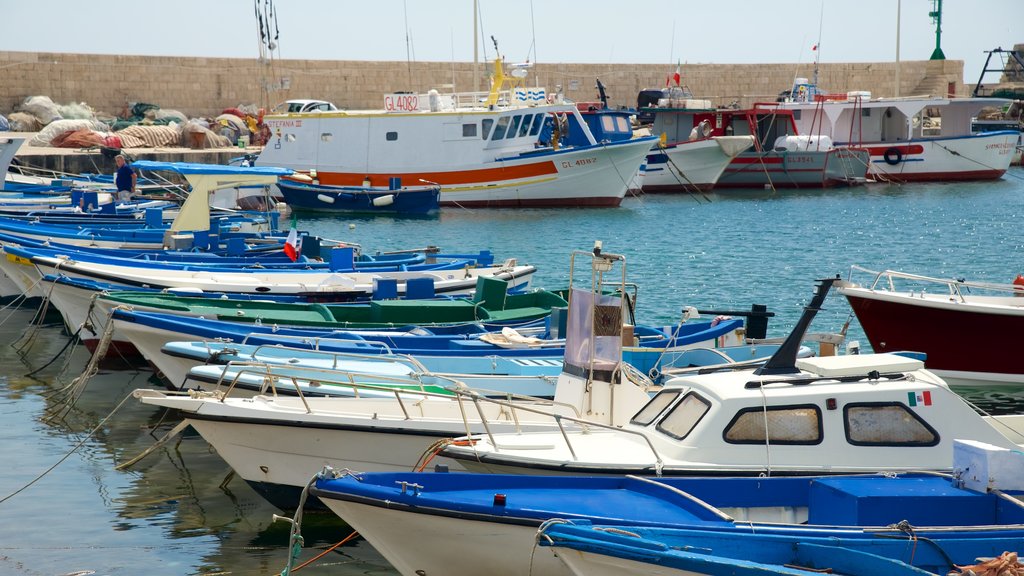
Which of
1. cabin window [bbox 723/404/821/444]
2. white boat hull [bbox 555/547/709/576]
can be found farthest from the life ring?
white boat hull [bbox 555/547/709/576]

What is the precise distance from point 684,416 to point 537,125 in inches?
1147

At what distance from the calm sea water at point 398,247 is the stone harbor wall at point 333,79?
10689mm

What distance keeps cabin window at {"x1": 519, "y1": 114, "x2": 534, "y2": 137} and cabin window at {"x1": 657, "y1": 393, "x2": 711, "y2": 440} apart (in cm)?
2858

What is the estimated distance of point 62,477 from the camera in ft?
35.0

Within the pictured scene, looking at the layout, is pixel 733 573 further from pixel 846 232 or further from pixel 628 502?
pixel 846 232

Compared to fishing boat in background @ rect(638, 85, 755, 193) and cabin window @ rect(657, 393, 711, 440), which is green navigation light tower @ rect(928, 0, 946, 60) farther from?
cabin window @ rect(657, 393, 711, 440)

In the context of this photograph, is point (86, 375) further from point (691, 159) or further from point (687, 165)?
point (687, 165)

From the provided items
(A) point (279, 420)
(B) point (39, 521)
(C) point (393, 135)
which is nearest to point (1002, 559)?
(A) point (279, 420)

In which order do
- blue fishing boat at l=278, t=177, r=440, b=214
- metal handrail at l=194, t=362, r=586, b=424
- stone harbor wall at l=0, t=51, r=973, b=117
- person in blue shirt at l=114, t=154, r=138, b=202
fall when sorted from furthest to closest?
stone harbor wall at l=0, t=51, r=973, b=117, blue fishing boat at l=278, t=177, r=440, b=214, person in blue shirt at l=114, t=154, r=138, b=202, metal handrail at l=194, t=362, r=586, b=424

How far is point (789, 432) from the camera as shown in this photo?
796 centimetres

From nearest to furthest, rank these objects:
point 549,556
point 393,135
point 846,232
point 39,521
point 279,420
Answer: point 549,556, point 279,420, point 39,521, point 846,232, point 393,135

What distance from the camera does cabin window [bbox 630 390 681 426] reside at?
27.7 ft

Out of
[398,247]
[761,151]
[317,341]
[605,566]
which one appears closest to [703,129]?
[761,151]

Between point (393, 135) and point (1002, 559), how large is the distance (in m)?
31.8
